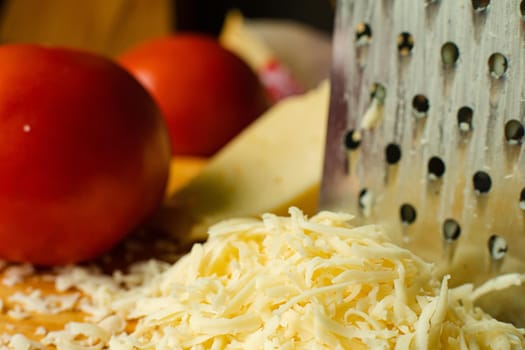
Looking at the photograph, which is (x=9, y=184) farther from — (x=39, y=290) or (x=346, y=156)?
(x=346, y=156)

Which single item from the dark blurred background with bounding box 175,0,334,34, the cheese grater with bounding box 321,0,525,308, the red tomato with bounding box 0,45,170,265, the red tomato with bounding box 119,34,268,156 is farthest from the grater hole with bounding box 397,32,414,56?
the dark blurred background with bounding box 175,0,334,34

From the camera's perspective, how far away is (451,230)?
22.8 inches

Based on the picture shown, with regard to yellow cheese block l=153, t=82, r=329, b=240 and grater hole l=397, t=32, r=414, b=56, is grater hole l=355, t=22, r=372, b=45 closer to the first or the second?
grater hole l=397, t=32, r=414, b=56

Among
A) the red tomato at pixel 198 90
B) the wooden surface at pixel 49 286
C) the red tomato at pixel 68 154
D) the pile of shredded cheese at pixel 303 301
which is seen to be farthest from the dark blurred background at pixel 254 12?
the pile of shredded cheese at pixel 303 301

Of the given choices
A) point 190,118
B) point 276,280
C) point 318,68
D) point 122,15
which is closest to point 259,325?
point 276,280

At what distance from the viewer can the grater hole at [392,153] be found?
0.59m

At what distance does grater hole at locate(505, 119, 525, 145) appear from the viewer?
1.71 ft

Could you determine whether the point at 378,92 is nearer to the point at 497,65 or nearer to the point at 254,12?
the point at 497,65

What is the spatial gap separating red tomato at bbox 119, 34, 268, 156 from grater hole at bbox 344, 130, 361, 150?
12.2 inches

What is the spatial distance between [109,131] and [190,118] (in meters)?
0.26

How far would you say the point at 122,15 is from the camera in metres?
1.72

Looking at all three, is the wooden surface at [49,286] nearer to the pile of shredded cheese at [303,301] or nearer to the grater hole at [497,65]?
the pile of shredded cheese at [303,301]

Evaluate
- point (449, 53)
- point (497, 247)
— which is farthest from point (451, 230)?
point (449, 53)

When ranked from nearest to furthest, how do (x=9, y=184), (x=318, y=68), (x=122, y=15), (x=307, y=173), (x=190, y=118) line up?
1. (x=9, y=184)
2. (x=307, y=173)
3. (x=190, y=118)
4. (x=318, y=68)
5. (x=122, y=15)
